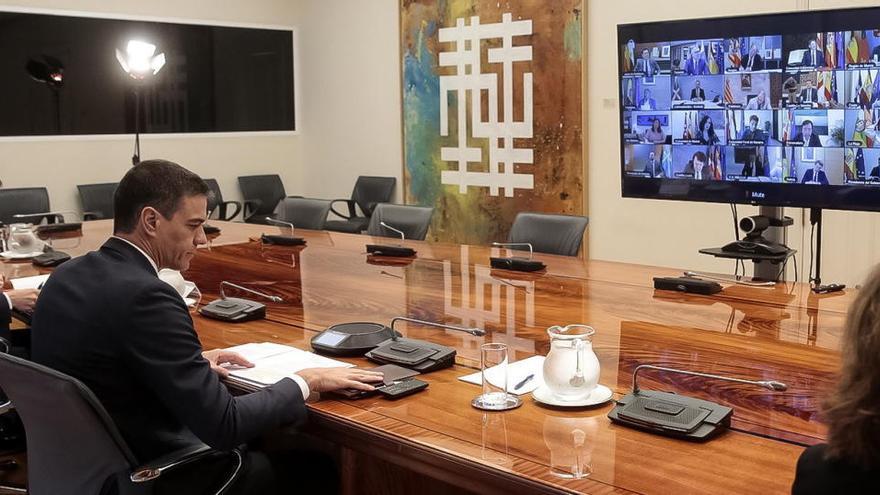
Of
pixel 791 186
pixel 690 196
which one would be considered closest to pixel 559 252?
pixel 690 196

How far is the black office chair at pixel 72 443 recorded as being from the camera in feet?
5.68

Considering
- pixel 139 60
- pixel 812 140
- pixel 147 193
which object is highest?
pixel 139 60

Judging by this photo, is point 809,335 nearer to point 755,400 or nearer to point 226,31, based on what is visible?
point 755,400

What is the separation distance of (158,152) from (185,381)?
635 centimetres

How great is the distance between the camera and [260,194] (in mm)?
8352

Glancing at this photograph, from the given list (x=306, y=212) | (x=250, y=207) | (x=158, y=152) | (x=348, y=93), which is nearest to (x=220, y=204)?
(x=250, y=207)

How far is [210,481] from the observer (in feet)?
6.54

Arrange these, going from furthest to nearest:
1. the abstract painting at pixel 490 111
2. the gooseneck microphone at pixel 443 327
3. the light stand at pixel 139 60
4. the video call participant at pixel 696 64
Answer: the light stand at pixel 139 60 → the abstract painting at pixel 490 111 → the video call participant at pixel 696 64 → the gooseneck microphone at pixel 443 327

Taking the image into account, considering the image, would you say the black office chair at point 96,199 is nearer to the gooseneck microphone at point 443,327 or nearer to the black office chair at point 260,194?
the black office chair at point 260,194

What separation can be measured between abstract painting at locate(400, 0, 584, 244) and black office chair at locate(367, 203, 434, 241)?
6.68 ft

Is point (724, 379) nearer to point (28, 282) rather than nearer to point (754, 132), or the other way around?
point (754, 132)

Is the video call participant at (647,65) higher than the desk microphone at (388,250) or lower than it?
higher

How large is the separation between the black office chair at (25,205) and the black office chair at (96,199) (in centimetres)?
31

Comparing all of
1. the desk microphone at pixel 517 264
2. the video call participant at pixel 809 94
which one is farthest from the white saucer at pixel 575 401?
the video call participant at pixel 809 94
